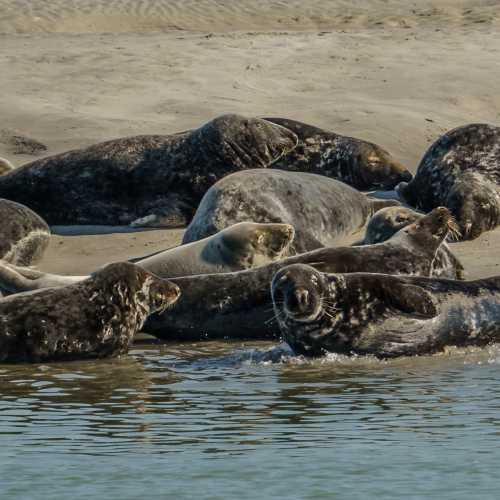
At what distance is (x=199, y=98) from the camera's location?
1722cm

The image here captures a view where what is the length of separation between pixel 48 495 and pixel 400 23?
24217mm

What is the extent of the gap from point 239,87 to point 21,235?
290 inches

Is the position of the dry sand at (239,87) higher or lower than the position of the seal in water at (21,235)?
higher

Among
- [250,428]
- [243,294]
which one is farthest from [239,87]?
[250,428]

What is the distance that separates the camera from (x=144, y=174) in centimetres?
1310

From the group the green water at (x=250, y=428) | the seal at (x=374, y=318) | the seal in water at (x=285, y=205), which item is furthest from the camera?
the seal in water at (x=285, y=205)

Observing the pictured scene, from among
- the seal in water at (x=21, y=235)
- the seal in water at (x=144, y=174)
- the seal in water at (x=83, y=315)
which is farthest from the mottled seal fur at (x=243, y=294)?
the seal in water at (x=144, y=174)

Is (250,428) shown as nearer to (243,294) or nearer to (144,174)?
(243,294)

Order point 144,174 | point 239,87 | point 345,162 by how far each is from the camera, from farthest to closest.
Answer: point 239,87 < point 345,162 < point 144,174

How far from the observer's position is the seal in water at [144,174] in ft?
42.5

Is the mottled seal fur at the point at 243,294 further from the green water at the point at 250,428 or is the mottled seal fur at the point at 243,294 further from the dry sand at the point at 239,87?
the dry sand at the point at 239,87

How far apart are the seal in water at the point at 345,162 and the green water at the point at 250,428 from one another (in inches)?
222

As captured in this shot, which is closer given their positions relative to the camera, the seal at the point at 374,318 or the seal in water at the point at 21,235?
the seal at the point at 374,318

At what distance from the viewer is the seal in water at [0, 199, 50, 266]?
11.0 metres
